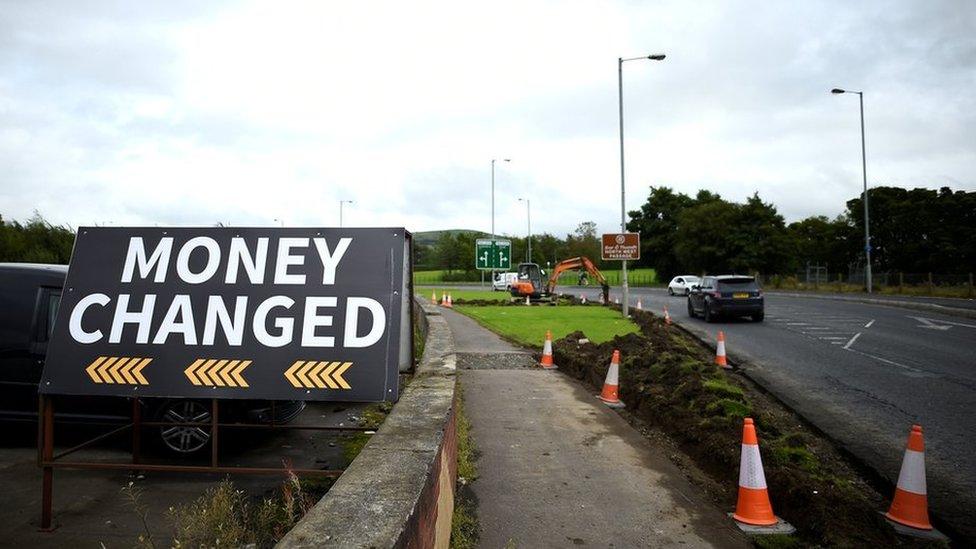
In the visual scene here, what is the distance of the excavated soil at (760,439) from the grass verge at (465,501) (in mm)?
1986

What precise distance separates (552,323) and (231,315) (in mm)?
15313

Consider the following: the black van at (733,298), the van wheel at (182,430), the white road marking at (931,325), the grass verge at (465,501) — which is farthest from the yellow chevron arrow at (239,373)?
the white road marking at (931,325)

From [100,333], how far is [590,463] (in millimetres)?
4104

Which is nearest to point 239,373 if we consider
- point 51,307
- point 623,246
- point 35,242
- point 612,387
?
point 51,307

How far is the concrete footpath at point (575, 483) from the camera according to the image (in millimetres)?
→ 4277

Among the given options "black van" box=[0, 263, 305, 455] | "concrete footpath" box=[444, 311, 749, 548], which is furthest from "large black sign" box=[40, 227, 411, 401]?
"black van" box=[0, 263, 305, 455]

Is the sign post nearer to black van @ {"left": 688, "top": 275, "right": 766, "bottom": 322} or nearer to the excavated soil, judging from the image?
black van @ {"left": 688, "top": 275, "right": 766, "bottom": 322}

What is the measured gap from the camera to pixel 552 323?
758 inches

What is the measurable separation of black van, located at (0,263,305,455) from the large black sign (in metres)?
1.58

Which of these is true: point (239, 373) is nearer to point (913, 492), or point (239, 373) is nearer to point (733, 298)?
point (913, 492)

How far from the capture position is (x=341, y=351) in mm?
4324

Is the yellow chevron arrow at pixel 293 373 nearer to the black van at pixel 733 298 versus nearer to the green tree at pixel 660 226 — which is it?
the black van at pixel 733 298

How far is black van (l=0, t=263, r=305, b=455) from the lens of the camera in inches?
229

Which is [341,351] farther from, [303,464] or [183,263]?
[303,464]
